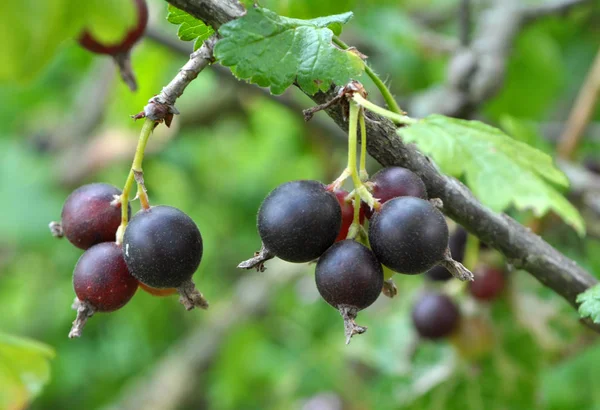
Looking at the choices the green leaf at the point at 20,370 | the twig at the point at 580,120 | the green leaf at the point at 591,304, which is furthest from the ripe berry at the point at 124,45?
the twig at the point at 580,120

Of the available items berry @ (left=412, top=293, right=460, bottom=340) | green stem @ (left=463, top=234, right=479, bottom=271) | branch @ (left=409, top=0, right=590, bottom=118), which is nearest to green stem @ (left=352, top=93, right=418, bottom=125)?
green stem @ (left=463, top=234, right=479, bottom=271)

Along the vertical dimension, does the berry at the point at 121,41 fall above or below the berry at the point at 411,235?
below

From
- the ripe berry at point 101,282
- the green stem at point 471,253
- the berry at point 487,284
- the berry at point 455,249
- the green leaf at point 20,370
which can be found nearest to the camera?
the ripe berry at point 101,282

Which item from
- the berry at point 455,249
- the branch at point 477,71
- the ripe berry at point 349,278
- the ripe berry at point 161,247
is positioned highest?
the ripe berry at point 349,278

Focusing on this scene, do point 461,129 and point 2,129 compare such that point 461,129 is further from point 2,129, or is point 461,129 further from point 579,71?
point 2,129

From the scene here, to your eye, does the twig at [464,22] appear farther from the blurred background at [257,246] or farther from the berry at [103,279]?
the berry at [103,279]

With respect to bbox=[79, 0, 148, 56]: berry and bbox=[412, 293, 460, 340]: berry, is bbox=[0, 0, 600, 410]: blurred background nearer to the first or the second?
bbox=[412, 293, 460, 340]: berry

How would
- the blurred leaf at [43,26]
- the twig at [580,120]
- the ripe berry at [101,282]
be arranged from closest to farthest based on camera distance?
the blurred leaf at [43,26] → the ripe berry at [101,282] → the twig at [580,120]
